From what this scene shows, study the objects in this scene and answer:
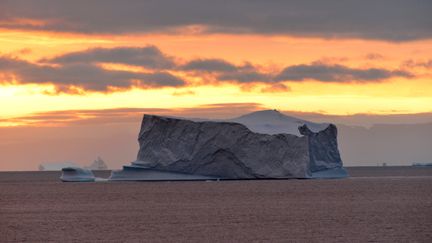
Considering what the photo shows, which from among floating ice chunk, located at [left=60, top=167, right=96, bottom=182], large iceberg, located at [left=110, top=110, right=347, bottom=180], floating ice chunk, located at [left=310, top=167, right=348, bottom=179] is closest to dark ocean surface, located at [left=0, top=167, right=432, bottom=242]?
large iceberg, located at [left=110, top=110, right=347, bottom=180]

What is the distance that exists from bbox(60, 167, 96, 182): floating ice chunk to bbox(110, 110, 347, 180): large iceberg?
1060cm

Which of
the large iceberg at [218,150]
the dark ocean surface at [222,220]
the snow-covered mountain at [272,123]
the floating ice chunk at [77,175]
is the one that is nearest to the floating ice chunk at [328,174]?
the snow-covered mountain at [272,123]

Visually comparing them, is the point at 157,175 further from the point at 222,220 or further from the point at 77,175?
the point at 222,220

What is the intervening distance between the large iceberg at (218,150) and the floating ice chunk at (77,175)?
10600mm

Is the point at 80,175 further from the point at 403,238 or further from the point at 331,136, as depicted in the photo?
the point at 403,238

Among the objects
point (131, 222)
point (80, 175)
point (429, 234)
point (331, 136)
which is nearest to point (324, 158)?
point (331, 136)

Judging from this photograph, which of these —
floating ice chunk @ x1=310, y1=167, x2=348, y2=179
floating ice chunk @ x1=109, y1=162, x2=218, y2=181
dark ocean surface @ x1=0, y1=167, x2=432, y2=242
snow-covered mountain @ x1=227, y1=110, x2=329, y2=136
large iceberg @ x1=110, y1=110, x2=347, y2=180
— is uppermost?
snow-covered mountain @ x1=227, y1=110, x2=329, y2=136

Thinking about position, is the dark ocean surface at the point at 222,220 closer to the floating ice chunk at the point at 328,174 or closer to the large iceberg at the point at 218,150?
the large iceberg at the point at 218,150

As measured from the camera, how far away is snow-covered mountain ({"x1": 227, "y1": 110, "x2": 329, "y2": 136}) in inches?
1804

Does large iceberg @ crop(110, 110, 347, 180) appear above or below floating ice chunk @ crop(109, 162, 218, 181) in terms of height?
above

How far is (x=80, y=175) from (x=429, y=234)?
4259 centimetres

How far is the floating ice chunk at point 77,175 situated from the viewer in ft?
185

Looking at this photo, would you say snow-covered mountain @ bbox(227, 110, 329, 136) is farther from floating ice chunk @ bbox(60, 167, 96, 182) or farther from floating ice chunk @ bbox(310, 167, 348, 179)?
floating ice chunk @ bbox(60, 167, 96, 182)

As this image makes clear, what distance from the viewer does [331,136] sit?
50.7m
